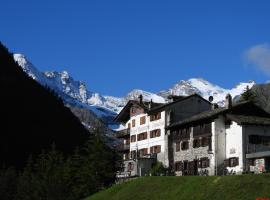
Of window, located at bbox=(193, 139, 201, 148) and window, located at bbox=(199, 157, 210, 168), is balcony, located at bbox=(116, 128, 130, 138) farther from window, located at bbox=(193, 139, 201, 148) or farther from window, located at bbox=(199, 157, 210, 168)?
window, located at bbox=(199, 157, 210, 168)

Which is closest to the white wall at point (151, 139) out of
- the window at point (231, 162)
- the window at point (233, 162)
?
the window at point (231, 162)

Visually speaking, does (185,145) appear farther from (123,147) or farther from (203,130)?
(123,147)

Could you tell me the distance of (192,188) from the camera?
211 feet

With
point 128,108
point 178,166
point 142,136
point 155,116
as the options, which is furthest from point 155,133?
point 128,108

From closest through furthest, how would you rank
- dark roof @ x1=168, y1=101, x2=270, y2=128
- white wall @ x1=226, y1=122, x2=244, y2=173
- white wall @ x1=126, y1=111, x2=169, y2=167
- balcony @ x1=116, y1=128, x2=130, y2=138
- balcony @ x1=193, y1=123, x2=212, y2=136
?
white wall @ x1=226, y1=122, x2=244, y2=173, dark roof @ x1=168, y1=101, x2=270, y2=128, balcony @ x1=193, y1=123, x2=212, y2=136, white wall @ x1=126, y1=111, x2=169, y2=167, balcony @ x1=116, y1=128, x2=130, y2=138

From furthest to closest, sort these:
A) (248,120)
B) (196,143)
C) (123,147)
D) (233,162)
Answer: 1. (123,147)
2. (196,143)
3. (233,162)
4. (248,120)

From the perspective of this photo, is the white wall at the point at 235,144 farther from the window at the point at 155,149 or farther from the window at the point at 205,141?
the window at the point at 155,149

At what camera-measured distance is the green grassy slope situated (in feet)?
188

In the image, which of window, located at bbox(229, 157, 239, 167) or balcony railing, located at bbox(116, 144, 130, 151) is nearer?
window, located at bbox(229, 157, 239, 167)

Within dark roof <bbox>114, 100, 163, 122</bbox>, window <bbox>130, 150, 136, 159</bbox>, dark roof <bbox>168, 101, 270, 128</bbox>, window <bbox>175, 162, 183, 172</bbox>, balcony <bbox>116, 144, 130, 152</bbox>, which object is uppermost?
dark roof <bbox>114, 100, 163, 122</bbox>

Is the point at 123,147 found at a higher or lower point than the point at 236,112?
lower

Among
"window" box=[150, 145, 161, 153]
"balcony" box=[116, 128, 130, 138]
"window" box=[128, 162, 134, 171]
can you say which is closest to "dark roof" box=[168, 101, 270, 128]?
"window" box=[150, 145, 161, 153]

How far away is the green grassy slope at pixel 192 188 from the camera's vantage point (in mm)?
57219

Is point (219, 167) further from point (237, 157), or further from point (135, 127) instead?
point (135, 127)
